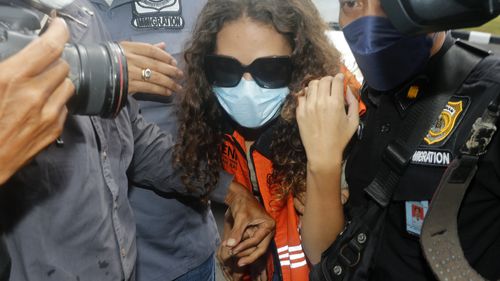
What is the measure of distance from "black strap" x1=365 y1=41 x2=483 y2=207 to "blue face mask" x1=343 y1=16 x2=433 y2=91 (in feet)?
0.22

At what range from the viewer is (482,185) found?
1070mm

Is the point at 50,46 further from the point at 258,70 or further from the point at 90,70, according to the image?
the point at 258,70

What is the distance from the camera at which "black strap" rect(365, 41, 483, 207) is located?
114cm

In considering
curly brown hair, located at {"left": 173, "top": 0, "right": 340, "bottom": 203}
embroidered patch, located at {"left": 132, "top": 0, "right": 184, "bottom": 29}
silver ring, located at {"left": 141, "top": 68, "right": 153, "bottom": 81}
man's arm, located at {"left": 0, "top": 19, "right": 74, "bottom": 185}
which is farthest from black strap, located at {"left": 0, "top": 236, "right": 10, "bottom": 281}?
embroidered patch, located at {"left": 132, "top": 0, "right": 184, "bottom": 29}

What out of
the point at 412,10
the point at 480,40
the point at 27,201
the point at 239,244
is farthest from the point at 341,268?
the point at 480,40

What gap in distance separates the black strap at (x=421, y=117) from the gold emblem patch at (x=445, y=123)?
0.01 m

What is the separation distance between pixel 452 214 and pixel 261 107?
747mm

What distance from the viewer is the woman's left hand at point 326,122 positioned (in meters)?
1.34

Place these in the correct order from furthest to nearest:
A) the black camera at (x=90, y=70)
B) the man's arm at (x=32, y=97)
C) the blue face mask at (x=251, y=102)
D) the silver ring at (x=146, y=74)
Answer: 1. the blue face mask at (x=251, y=102)
2. the silver ring at (x=146, y=74)
3. the black camera at (x=90, y=70)
4. the man's arm at (x=32, y=97)

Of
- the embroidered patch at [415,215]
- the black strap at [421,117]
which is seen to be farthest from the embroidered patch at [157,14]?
the embroidered patch at [415,215]

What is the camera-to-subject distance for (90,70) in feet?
3.16

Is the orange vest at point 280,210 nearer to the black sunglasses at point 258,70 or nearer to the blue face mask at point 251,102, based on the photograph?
the blue face mask at point 251,102

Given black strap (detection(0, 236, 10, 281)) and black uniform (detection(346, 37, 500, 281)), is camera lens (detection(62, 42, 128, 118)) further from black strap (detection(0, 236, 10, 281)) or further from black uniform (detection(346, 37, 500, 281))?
black uniform (detection(346, 37, 500, 281))

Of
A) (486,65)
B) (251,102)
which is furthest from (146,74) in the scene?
(486,65)
